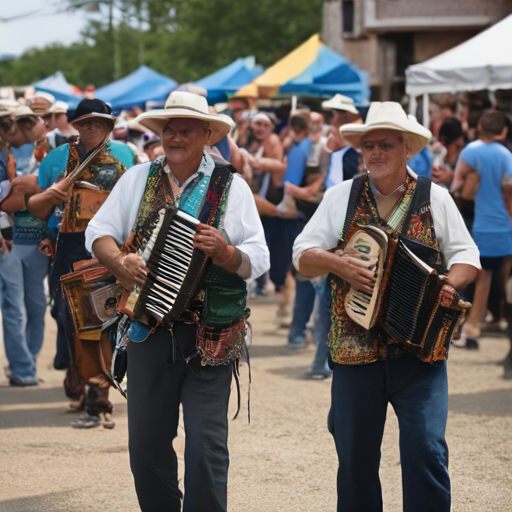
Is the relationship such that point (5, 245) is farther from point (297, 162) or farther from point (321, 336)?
point (297, 162)

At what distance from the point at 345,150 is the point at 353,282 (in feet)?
14.9

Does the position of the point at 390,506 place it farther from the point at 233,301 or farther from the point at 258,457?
the point at 233,301

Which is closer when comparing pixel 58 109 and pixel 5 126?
pixel 5 126

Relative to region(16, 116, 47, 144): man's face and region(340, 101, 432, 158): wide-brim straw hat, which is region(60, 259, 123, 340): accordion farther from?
region(16, 116, 47, 144): man's face

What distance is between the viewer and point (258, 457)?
6227mm

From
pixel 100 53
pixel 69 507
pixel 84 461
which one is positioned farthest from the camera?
pixel 100 53

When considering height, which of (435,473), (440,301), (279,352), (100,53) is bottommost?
(279,352)

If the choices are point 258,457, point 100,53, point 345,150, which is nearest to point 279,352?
point 345,150

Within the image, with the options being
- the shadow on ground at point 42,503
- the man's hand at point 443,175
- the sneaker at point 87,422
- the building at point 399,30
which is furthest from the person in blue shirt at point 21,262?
the building at point 399,30

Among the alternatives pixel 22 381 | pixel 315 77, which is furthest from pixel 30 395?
pixel 315 77

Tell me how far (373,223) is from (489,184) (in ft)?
19.8

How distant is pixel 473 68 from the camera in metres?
13.7

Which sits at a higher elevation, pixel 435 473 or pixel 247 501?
pixel 435 473

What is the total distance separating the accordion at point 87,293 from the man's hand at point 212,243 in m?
1.29
